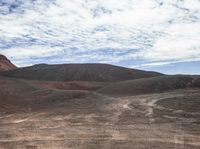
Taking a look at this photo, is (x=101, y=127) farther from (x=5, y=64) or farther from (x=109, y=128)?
(x=5, y=64)

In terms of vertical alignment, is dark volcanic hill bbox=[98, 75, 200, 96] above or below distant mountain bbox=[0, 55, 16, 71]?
below

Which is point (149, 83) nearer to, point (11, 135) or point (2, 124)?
point (2, 124)

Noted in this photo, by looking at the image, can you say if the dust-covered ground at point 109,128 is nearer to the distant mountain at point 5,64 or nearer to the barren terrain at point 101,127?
the barren terrain at point 101,127

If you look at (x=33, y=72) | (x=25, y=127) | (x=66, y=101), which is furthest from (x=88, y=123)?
(x=33, y=72)

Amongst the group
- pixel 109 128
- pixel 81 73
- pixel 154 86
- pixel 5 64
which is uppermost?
pixel 5 64

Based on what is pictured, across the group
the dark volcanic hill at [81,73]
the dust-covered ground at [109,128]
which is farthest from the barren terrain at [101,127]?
the dark volcanic hill at [81,73]

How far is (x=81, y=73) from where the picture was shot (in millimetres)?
71688

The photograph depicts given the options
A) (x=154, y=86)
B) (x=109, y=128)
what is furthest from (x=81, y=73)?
(x=109, y=128)

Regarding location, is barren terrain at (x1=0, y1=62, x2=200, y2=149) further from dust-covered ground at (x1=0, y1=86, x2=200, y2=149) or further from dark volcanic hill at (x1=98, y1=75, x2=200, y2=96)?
dark volcanic hill at (x1=98, y1=75, x2=200, y2=96)

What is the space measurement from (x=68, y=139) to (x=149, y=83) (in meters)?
30.9

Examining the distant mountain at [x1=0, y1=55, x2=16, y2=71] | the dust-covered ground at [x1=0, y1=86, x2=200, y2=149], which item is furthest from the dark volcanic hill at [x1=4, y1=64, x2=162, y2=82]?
the dust-covered ground at [x1=0, y1=86, x2=200, y2=149]

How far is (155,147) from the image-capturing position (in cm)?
1296

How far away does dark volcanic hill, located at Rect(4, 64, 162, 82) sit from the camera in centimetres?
6931

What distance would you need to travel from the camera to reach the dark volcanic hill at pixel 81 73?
227ft
